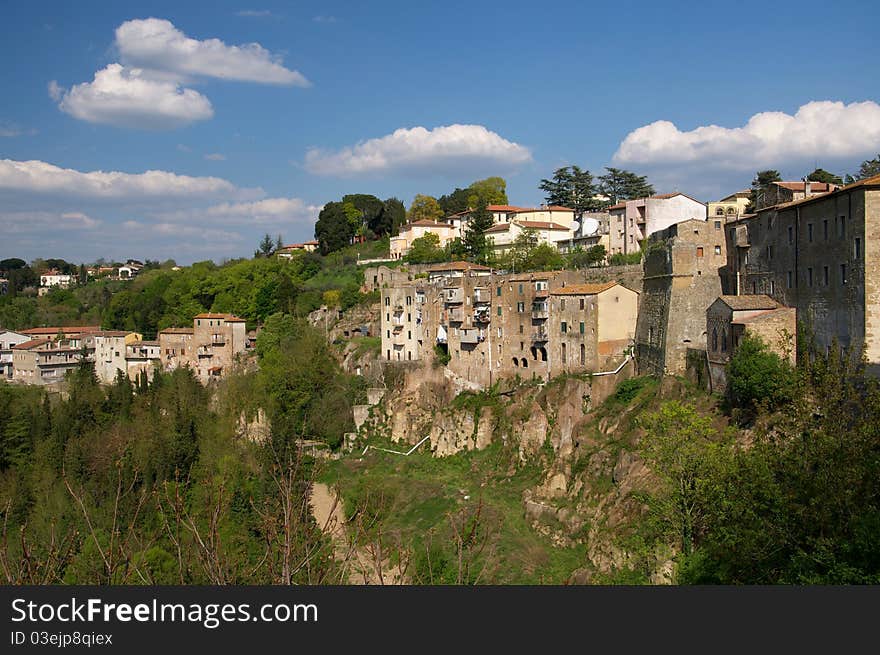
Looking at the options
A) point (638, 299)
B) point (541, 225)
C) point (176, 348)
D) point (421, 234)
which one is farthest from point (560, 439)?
point (176, 348)

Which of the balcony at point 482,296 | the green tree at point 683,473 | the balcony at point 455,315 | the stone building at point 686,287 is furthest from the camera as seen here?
the balcony at point 455,315

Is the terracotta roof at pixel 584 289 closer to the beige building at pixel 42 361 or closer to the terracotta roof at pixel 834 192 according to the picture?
the terracotta roof at pixel 834 192

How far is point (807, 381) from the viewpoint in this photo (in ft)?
68.0

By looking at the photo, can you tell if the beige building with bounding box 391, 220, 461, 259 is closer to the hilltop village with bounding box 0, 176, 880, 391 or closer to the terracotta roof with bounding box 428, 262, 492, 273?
the hilltop village with bounding box 0, 176, 880, 391

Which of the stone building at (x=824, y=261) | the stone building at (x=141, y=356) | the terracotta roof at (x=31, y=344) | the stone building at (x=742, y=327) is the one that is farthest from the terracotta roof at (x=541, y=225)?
the terracotta roof at (x=31, y=344)

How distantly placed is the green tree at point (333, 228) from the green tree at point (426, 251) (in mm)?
19191

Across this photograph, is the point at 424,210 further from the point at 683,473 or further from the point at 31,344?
the point at 683,473

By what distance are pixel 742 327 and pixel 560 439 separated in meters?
12.3

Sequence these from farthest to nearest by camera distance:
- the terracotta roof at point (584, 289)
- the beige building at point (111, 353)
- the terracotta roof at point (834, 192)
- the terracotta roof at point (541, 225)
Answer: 1. the beige building at point (111, 353)
2. the terracotta roof at point (541, 225)
3. the terracotta roof at point (584, 289)
4. the terracotta roof at point (834, 192)

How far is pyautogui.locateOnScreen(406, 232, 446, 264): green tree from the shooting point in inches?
2788

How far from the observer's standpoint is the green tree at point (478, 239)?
224 feet

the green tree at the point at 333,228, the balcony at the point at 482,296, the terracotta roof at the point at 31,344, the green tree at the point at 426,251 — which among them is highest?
the green tree at the point at 333,228

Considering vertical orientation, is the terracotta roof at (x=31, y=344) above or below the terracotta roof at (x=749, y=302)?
below

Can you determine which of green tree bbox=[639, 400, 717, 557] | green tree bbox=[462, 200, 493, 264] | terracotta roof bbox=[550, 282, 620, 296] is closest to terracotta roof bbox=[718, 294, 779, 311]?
green tree bbox=[639, 400, 717, 557]
